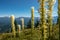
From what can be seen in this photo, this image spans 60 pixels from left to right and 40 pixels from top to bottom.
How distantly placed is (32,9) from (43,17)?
6.68 metres

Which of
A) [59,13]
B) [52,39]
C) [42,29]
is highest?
[59,13]

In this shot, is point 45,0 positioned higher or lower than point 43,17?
higher

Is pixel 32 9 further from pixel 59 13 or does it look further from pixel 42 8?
pixel 59 13

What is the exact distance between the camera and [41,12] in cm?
1162

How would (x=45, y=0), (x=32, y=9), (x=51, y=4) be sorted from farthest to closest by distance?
(x=32, y=9), (x=51, y=4), (x=45, y=0)

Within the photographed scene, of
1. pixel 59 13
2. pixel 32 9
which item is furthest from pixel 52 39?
pixel 59 13

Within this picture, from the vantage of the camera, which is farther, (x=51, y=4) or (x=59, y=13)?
(x=51, y=4)

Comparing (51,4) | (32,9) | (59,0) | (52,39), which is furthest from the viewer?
(52,39)

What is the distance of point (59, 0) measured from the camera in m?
9.98

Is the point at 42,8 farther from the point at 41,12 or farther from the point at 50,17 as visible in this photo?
the point at 50,17

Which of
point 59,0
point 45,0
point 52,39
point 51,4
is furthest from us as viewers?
point 52,39

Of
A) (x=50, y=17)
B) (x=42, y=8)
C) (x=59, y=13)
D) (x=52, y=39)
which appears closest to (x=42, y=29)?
(x=42, y=8)

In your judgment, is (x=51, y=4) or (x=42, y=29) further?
(x=51, y=4)

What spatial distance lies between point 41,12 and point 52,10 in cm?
440
